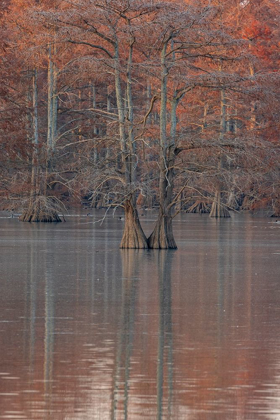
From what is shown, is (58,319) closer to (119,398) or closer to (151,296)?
(151,296)

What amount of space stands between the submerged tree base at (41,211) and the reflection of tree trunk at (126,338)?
28738 millimetres

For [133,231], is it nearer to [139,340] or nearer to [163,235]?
[163,235]

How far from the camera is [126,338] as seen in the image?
Result: 11.5 meters

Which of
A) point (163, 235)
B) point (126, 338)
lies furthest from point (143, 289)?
point (163, 235)

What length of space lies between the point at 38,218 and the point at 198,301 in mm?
36575

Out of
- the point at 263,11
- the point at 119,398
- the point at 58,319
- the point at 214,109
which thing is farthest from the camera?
the point at 263,11

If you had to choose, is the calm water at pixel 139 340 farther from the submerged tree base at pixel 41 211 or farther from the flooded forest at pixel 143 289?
the submerged tree base at pixel 41 211

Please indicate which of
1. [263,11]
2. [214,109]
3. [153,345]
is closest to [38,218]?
[214,109]

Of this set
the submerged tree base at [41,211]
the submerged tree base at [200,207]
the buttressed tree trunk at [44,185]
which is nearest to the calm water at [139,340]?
the submerged tree base at [41,211]

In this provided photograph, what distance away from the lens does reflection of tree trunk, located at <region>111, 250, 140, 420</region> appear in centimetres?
820

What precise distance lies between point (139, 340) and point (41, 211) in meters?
40.3

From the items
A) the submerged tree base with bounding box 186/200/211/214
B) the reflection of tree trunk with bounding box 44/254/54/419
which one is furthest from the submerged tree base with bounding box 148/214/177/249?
the submerged tree base with bounding box 186/200/211/214

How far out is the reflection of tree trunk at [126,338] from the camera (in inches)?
323

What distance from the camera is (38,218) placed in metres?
51.6
